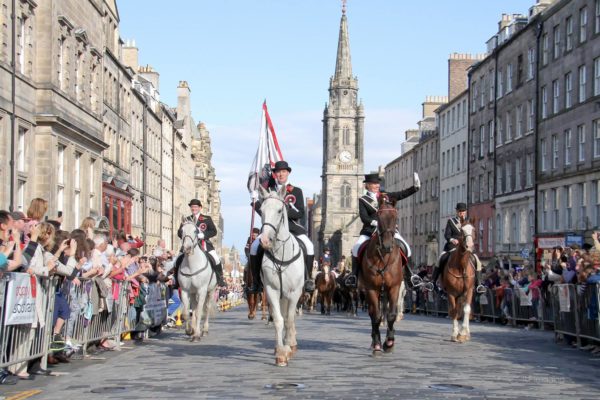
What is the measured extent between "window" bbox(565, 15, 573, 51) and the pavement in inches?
1302

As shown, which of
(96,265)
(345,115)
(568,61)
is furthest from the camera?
(345,115)

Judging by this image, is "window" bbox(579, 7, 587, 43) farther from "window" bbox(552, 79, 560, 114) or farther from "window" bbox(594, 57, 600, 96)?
"window" bbox(552, 79, 560, 114)

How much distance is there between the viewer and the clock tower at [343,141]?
179500 mm

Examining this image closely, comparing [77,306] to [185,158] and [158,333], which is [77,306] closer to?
[158,333]

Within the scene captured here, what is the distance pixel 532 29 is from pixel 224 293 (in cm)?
2203

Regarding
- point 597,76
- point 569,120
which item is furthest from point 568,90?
point 597,76

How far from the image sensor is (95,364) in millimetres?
15320

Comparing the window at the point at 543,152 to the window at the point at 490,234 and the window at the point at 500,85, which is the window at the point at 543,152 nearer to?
the window at the point at 500,85

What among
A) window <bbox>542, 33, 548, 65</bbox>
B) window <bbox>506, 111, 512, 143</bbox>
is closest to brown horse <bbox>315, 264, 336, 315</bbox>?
window <bbox>542, 33, 548, 65</bbox>

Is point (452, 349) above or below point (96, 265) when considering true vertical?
below

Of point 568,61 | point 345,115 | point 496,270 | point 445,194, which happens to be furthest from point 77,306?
point 345,115

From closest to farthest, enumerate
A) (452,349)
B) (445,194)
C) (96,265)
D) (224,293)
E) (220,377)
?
(220,377) < (96,265) < (452,349) < (224,293) < (445,194)

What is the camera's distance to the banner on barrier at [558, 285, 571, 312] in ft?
67.0

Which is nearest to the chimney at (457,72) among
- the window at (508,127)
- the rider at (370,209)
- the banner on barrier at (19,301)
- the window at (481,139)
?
the window at (481,139)
